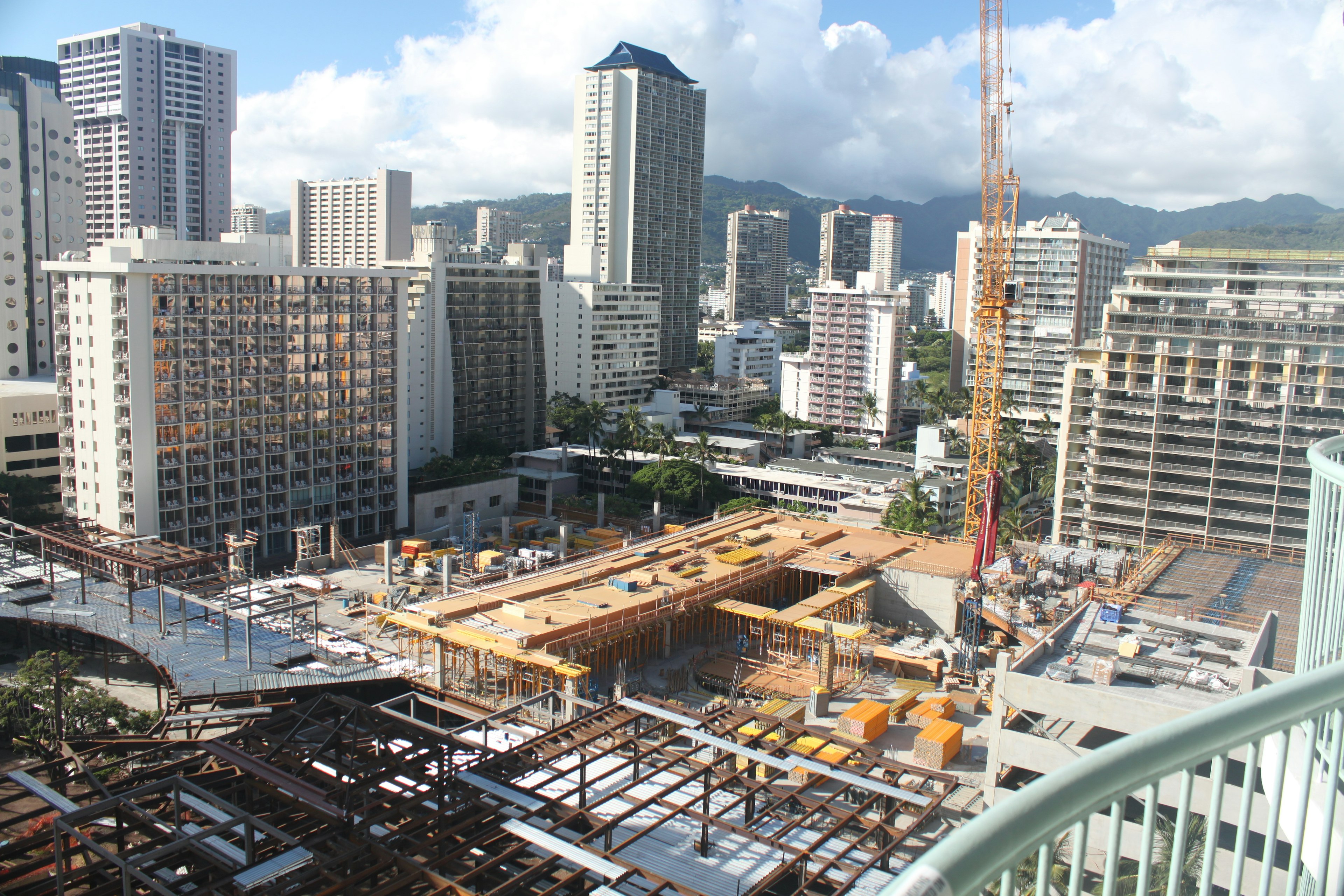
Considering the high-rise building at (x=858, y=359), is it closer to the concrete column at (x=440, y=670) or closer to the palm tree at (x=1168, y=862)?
the concrete column at (x=440, y=670)

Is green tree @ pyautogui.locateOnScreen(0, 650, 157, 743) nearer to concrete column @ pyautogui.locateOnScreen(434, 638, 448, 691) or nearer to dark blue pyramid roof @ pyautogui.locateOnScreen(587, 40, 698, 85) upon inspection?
concrete column @ pyautogui.locateOnScreen(434, 638, 448, 691)

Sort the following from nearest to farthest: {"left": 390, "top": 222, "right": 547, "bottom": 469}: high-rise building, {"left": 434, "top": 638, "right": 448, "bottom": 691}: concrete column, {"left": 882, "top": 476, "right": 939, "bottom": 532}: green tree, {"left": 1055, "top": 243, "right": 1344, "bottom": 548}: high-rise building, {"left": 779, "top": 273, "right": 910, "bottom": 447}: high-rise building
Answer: {"left": 434, "top": 638, "right": 448, "bottom": 691}: concrete column
{"left": 1055, "top": 243, "right": 1344, "bottom": 548}: high-rise building
{"left": 882, "top": 476, "right": 939, "bottom": 532}: green tree
{"left": 390, "top": 222, "right": 547, "bottom": 469}: high-rise building
{"left": 779, "top": 273, "right": 910, "bottom": 447}: high-rise building

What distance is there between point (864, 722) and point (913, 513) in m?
23.8

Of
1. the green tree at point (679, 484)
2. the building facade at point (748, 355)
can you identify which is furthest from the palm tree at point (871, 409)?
the green tree at point (679, 484)

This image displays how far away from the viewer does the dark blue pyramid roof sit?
94250mm

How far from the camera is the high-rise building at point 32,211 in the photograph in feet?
188

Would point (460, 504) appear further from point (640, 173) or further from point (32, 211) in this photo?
point (640, 173)

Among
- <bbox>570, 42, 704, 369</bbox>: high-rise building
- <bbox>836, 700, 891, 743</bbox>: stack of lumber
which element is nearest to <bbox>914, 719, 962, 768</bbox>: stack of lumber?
<bbox>836, 700, 891, 743</bbox>: stack of lumber

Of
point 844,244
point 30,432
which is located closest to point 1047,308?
point 30,432

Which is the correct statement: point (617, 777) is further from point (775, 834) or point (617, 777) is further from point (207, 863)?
point (207, 863)

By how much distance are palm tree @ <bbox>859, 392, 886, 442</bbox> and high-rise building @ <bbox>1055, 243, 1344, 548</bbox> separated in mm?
30514

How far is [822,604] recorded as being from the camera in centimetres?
3472

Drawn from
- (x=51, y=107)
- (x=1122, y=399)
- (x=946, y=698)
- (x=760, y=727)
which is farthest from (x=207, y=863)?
(x=51, y=107)

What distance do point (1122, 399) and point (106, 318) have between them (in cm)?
4167
